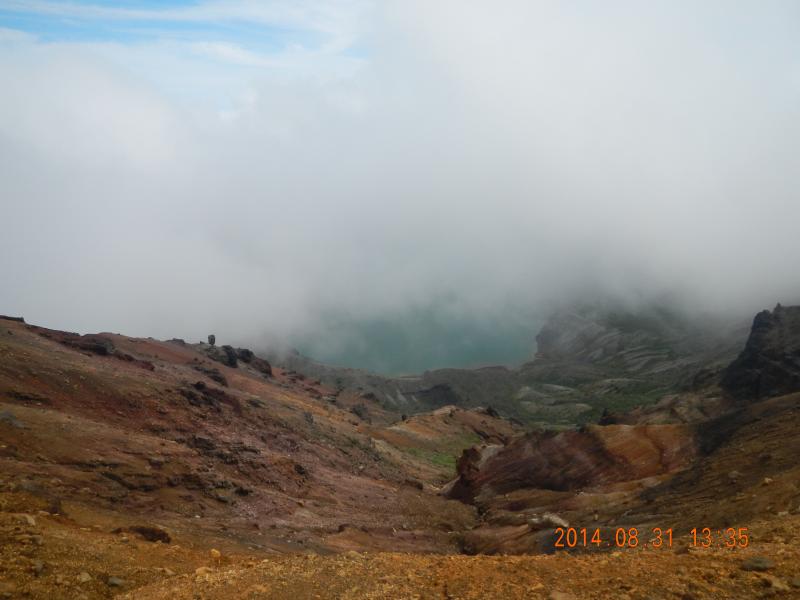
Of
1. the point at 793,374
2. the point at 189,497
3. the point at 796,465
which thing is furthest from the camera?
the point at 793,374

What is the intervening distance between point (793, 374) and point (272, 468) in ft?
155

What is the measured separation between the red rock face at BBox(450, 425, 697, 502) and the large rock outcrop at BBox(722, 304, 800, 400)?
72.4 ft

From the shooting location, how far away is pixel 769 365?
56344 mm

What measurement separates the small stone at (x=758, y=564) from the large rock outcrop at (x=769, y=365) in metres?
45.0

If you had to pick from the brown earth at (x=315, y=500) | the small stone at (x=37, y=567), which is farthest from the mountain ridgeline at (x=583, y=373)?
the small stone at (x=37, y=567)

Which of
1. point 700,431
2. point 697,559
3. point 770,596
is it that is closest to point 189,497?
point 697,559

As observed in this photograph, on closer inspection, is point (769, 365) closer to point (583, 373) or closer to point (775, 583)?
point (775, 583)

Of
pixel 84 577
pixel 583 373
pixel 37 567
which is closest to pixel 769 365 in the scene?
pixel 84 577

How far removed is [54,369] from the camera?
28.8 meters

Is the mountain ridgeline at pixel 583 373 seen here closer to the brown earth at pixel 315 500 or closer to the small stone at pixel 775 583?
the brown earth at pixel 315 500

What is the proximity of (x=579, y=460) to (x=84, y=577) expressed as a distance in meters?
28.1

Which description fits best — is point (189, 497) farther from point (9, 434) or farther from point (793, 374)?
point (793, 374)
